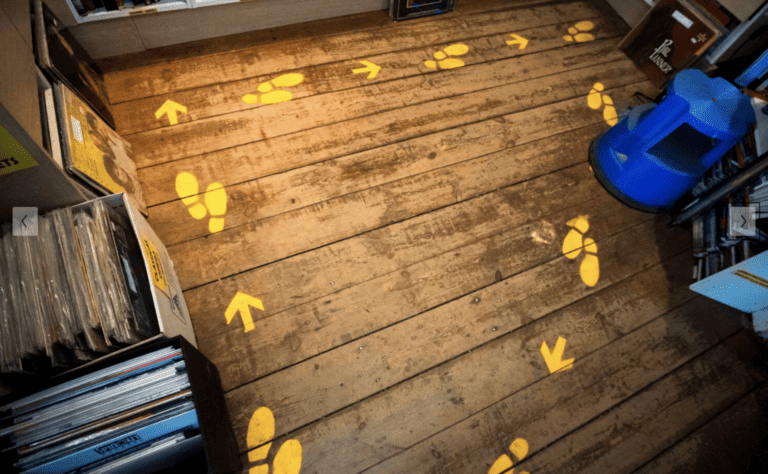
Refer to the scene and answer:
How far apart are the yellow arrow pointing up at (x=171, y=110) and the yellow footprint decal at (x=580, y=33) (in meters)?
2.35

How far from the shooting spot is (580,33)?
8.47 ft

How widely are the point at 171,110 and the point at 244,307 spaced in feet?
3.53

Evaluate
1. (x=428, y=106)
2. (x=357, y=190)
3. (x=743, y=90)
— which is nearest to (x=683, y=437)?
(x=743, y=90)

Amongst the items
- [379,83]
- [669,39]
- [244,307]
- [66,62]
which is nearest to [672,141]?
[669,39]

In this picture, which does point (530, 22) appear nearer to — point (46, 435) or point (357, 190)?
point (357, 190)

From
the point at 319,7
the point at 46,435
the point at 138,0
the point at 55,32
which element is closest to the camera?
the point at 46,435

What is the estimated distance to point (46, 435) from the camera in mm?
947

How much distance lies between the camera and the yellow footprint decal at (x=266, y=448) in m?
1.29

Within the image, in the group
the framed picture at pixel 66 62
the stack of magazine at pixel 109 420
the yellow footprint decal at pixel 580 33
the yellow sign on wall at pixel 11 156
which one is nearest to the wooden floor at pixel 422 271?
the framed picture at pixel 66 62

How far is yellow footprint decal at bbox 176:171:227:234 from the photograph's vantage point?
5.43ft

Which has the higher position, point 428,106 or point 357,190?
point 428,106

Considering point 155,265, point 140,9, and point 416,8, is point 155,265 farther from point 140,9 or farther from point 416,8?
point 416,8

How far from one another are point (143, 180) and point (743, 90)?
2.69m

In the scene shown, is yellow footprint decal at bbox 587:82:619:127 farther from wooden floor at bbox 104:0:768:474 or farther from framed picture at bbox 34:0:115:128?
framed picture at bbox 34:0:115:128
